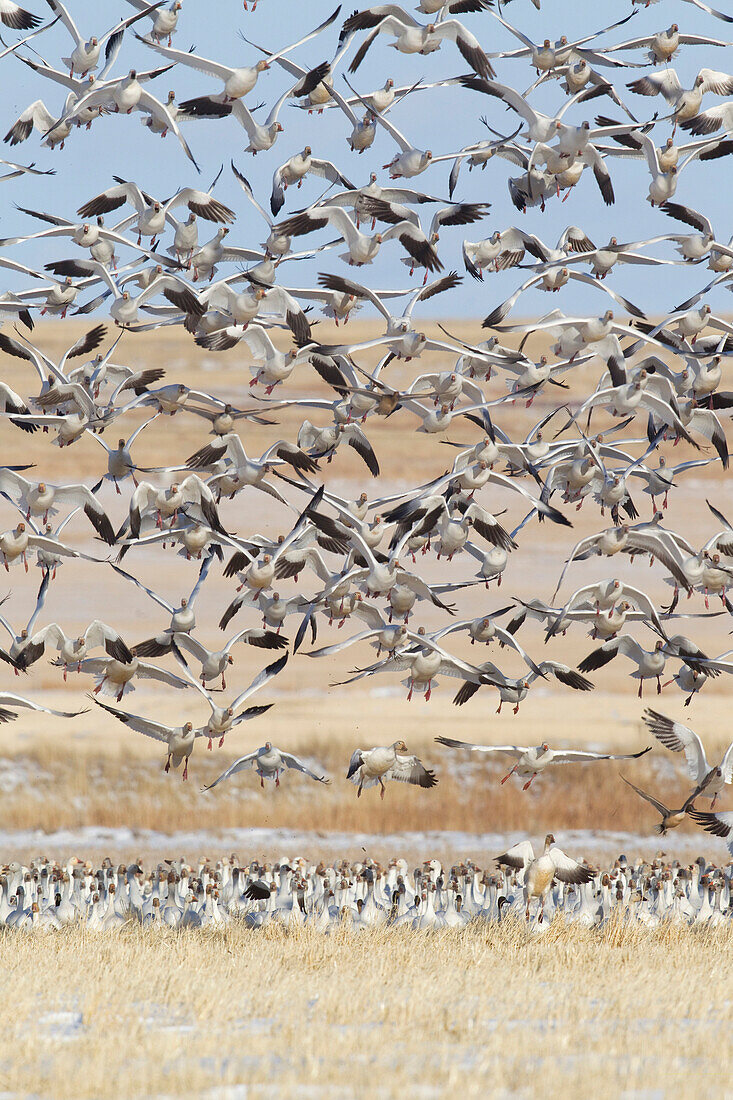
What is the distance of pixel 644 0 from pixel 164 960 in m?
15.9

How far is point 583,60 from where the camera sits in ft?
60.8

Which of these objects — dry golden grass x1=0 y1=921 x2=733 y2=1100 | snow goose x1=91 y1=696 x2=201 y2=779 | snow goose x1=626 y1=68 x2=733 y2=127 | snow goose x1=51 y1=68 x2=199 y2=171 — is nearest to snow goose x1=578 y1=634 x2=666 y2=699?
dry golden grass x1=0 y1=921 x2=733 y2=1100

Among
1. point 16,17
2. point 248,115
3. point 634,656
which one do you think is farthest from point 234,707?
point 16,17

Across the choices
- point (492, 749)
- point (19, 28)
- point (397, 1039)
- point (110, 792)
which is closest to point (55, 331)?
point (110, 792)

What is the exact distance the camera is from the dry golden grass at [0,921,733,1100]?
888 centimetres

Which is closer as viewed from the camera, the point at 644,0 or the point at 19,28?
the point at 19,28

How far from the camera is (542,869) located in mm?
16922

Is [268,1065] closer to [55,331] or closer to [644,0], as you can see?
[644,0]

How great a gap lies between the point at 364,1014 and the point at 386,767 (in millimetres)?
6513

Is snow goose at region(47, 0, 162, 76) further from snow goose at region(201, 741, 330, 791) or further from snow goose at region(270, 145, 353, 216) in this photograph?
snow goose at region(201, 741, 330, 791)

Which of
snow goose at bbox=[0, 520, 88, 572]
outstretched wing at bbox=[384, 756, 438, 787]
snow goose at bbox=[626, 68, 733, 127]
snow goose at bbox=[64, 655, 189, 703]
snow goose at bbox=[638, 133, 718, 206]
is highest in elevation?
snow goose at bbox=[626, 68, 733, 127]

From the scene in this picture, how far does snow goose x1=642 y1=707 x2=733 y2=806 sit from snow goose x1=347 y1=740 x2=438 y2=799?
356cm

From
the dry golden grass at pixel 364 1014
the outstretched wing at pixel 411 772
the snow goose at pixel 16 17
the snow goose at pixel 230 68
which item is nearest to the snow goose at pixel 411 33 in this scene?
the snow goose at pixel 230 68

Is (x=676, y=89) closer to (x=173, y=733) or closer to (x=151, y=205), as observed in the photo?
(x=151, y=205)
